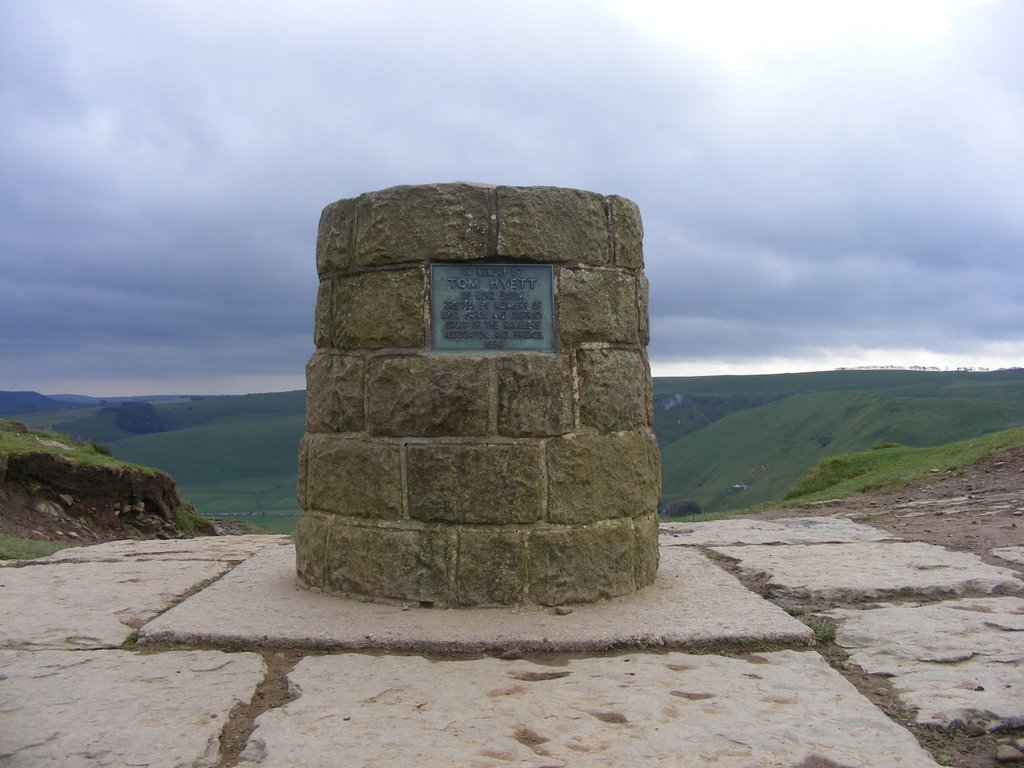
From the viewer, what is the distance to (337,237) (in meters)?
5.49

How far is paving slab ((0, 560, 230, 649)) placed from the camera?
457cm

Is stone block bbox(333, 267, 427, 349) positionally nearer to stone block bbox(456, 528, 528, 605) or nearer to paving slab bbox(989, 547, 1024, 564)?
stone block bbox(456, 528, 528, 605)

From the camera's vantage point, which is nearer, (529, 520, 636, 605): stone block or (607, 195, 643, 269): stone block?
(529, 520, 636, 605): stone block

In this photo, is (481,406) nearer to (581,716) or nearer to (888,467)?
(581,716)

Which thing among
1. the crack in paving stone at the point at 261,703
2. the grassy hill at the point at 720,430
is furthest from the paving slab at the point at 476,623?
the grassy hill at the point at 720,430

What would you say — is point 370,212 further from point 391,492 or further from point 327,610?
point 327,610

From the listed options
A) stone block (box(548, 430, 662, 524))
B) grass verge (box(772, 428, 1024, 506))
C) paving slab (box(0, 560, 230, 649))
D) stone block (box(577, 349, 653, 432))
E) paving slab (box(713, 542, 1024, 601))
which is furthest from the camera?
grass verge (box(772, 428, 1024, 506))

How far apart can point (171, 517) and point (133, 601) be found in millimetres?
7065

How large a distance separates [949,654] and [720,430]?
105 metres

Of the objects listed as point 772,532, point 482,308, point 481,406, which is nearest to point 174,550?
point 481,406

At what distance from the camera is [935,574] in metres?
5.75

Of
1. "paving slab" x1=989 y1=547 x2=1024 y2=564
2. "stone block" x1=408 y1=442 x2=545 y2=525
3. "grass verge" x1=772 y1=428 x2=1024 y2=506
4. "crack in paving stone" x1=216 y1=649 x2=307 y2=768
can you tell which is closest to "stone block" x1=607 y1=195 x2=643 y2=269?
"stone block" x1=408 y1=442 x2=545 y2=525

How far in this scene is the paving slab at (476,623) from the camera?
4.39 meters

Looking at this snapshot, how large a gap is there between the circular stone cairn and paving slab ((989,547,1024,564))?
279 cm
